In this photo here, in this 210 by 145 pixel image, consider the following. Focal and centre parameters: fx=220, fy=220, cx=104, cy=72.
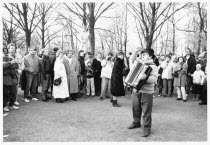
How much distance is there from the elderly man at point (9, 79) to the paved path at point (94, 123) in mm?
382

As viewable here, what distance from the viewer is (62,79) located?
27.1 feet

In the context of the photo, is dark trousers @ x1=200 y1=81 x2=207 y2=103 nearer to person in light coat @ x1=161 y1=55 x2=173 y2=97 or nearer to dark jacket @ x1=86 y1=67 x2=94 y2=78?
person in light coat @ x1=161 y1=55 x2=173 y2=97

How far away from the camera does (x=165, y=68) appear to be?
980cm

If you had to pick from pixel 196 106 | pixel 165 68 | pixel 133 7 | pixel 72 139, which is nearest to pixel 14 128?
pixel 72 139

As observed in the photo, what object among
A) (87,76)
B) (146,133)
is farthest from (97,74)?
(146,133)

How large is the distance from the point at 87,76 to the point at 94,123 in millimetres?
4111

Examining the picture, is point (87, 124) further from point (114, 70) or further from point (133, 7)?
point (133, 7)

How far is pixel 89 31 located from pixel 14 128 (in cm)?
829

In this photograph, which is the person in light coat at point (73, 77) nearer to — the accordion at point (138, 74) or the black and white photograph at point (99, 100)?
the black and white photograph at point (99, 100)

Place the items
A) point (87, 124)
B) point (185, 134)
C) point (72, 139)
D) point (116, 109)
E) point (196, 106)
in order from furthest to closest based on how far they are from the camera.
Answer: point (196, 106) < point (116, 109) < point (87, 124) < point (185, 134) < point (72, 139)

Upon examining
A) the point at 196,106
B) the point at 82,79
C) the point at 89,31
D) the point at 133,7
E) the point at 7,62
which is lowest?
the point at 196,106

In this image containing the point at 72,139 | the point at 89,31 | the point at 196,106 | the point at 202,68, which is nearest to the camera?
the point at 72,139

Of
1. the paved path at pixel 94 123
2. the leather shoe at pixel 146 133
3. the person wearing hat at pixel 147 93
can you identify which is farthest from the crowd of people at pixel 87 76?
the paved path at pixel 94 123

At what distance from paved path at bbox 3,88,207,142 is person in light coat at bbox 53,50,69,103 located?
357 mm
